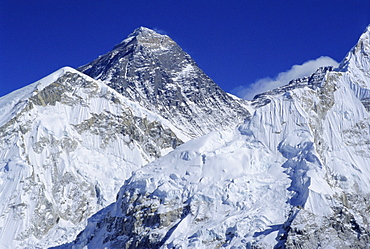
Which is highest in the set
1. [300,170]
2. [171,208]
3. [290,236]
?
[300,170]

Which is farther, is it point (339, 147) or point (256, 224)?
point (339, 147)

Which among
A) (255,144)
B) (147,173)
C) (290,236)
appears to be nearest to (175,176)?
(147,173)

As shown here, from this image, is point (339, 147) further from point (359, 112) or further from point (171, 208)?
point (171, 208)

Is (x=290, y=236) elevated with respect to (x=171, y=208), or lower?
lower

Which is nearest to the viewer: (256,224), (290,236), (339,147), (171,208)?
(290,236)

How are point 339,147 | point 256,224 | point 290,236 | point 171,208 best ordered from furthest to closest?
point 339,147
point 171,208
point 256,224
point 290,236

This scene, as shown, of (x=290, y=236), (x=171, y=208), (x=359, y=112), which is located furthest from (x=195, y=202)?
(x=359, y=112)
